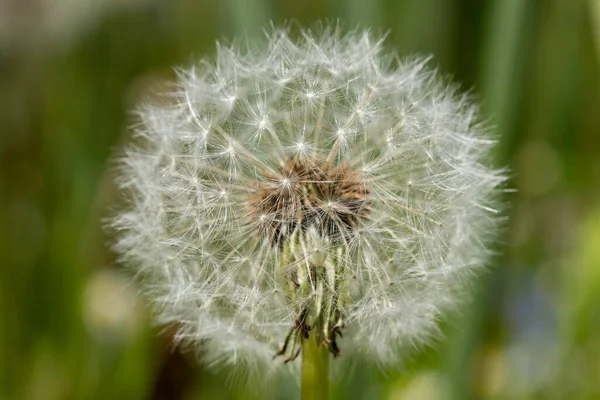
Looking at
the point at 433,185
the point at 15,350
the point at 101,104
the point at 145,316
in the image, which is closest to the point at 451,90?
the point at 433,185

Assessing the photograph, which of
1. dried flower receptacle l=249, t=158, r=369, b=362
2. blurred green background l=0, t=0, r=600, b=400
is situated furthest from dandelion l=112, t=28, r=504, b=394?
blurred green background l=0, t=0, r=600, b=400

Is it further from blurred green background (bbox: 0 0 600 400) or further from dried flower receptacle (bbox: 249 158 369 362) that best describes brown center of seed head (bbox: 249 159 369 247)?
blurred green background (bbox: 0 0 600 400)

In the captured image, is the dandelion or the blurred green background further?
the blurred green background

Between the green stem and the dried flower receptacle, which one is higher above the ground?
the dried flower receptacle

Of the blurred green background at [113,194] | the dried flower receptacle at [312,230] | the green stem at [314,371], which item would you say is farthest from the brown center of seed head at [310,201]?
the blurred green background at [113,194]

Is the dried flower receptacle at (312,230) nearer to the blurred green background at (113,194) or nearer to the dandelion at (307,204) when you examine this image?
the dandelion at (307,204)

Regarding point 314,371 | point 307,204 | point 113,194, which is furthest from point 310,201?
point 113,194
